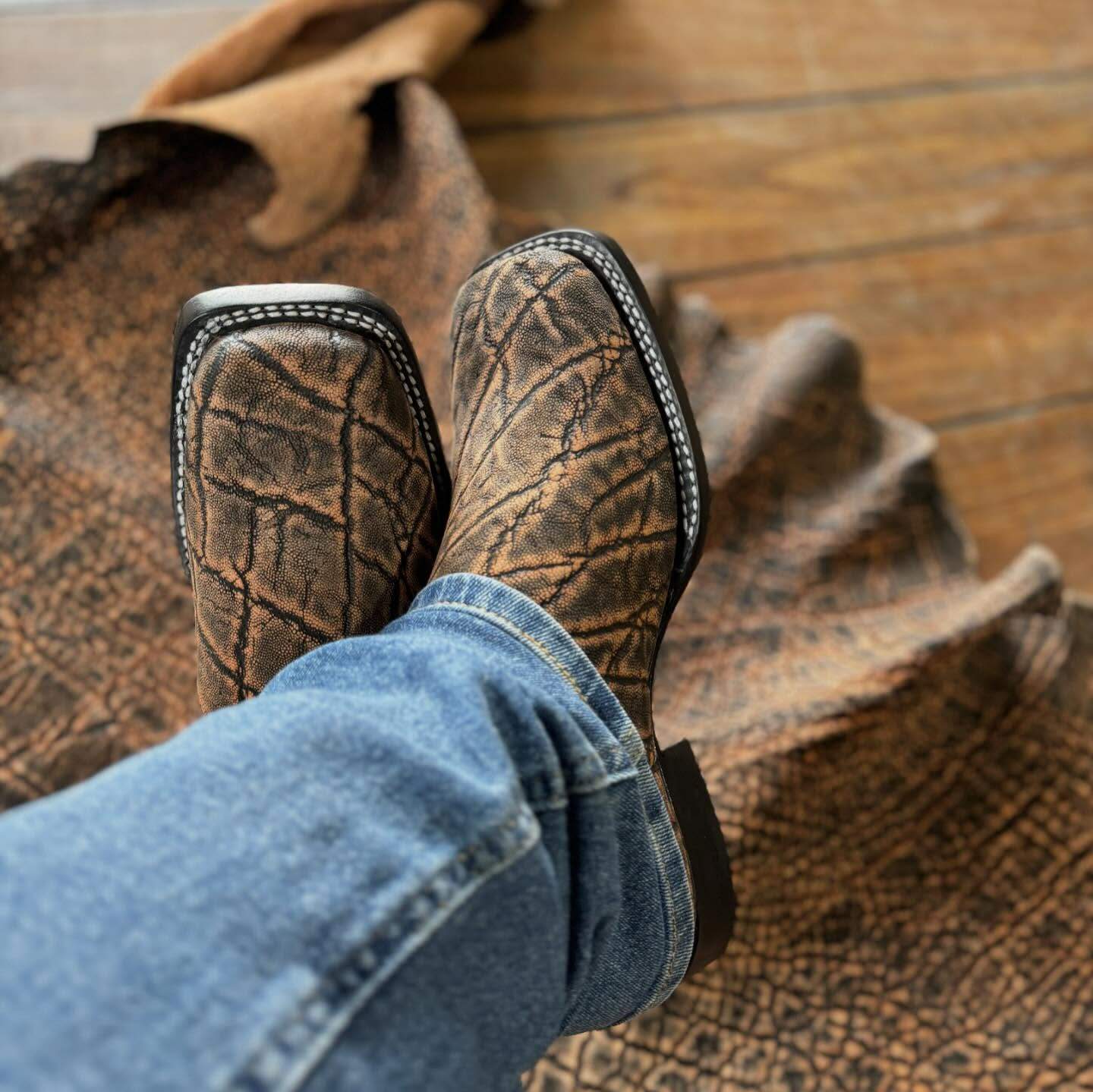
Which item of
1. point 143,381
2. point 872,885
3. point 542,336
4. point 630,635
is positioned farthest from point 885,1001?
point 143,381

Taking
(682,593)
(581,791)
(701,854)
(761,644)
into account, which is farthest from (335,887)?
(761,644)

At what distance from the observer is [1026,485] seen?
1031mm

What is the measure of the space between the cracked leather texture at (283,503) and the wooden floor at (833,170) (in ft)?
1.56

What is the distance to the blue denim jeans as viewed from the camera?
1.08ft

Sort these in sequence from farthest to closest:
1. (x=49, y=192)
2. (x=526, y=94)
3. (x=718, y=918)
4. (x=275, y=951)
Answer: (x=526, y=94)
(x=49, y=192)
(x=718, y=918)
(x=275, y=951)

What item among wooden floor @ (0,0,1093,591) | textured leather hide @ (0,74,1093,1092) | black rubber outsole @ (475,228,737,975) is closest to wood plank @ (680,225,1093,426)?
wooden floor @ (0,0,1093,591)

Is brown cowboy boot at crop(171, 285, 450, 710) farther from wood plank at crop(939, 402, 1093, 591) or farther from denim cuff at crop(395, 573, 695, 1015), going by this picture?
wood plank at crop(939, 402, 1093, 591)

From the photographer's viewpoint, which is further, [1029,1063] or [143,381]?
[143,381]

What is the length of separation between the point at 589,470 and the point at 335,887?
1.11 feet

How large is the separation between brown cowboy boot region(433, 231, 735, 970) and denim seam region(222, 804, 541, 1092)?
18 centimetres

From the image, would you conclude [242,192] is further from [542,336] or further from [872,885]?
[872,885]

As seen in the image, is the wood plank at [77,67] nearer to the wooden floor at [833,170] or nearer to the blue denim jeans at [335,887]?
the wooden floor at [833,170]

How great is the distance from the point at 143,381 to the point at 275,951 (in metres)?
0.59

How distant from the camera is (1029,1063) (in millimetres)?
690
